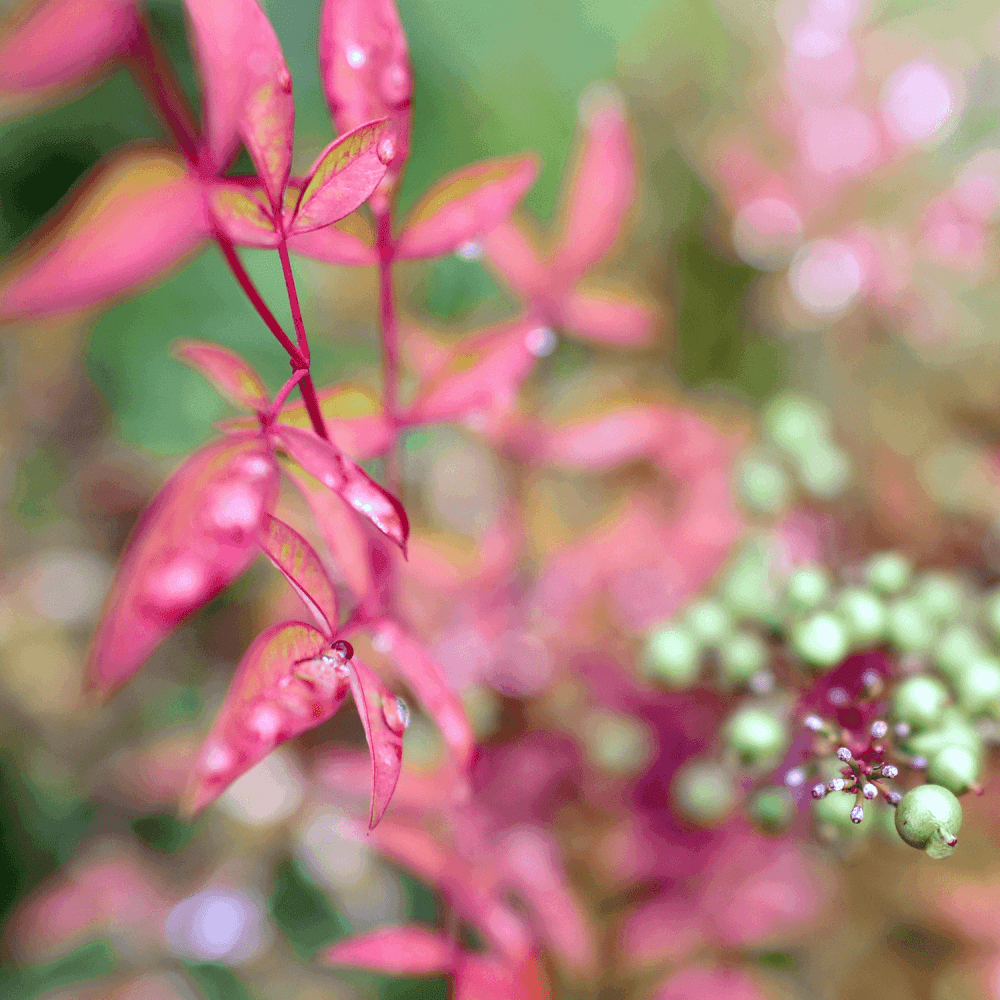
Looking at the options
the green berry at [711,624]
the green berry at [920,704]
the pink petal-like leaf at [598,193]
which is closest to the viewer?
the green berry at [920,704]

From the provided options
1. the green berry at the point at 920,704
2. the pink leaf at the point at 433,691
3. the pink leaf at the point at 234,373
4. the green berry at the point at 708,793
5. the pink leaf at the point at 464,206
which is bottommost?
the green berry at the point at 708,793

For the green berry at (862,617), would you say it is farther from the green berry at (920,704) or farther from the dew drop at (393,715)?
the dew drop at (393,715)

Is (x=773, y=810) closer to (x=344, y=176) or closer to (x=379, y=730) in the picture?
(x=379, y=730)

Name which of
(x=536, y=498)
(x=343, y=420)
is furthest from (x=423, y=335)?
(x=343, y=420)

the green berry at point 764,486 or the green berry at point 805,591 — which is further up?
the green berry at point 805,591

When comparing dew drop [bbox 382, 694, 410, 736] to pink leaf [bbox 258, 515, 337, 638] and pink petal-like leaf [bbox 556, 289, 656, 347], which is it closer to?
pink leaf [bbox 258, 515, 337, 638]

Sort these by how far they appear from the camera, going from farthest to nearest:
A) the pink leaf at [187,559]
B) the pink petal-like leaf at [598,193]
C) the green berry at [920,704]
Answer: the pink petal-like leaf at [598,193], the green berry at [920,704], the pink leaf at [187,559]

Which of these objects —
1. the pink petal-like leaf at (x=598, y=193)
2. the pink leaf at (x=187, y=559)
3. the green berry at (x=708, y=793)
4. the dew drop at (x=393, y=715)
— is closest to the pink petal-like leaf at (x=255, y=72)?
the pink leaf at (x=187, y=559)

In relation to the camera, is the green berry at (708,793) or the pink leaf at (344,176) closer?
the pink leaf at (344,176)
